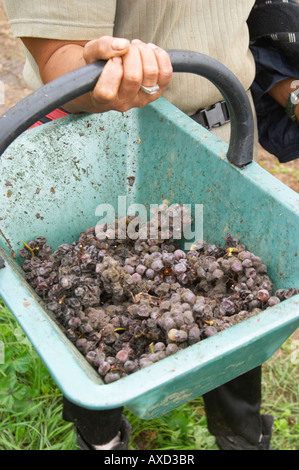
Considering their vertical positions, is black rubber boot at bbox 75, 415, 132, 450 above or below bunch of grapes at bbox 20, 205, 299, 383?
below

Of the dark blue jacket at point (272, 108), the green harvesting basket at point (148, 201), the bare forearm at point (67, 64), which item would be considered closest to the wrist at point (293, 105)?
the dark blue jacket at point (272, 108)

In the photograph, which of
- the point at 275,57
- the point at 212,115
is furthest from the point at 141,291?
Result: the point at 275,57

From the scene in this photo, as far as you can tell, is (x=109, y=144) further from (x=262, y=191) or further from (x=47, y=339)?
(x=47, y=339)

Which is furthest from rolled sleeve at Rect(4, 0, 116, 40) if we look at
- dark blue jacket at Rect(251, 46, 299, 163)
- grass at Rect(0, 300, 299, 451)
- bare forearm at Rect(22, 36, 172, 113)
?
grass at Rect(0, 300, 299, 451)

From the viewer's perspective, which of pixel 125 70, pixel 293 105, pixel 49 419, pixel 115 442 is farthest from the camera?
pixel 49 419

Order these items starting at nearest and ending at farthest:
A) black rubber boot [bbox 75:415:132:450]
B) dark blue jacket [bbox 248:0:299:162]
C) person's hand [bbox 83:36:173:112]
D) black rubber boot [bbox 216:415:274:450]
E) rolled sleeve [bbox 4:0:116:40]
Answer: person's hand [bbox 83:36:173:112] < rolled sleeve [bbox 4:0:116:40] < black rubber boot [bbox 75:415:132:450] < dark blue jacket [bbox 248:0:299:162] < black rubber boot [bbox 216:415:274:450]

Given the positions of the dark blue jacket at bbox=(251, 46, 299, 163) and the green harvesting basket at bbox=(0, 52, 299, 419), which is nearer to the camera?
the green harvesting basket at bbox=(0, 52, 299, 419)

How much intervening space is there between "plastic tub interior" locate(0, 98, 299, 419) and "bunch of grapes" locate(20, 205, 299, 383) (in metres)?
0.05

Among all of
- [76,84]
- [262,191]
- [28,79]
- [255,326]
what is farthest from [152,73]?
[28,79]

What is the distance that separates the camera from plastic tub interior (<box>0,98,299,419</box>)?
0.84 meters

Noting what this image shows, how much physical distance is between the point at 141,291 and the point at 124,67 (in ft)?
1.74

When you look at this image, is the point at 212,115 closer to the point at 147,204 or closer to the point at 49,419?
the point at 147,204

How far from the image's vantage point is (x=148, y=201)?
1.52 metres

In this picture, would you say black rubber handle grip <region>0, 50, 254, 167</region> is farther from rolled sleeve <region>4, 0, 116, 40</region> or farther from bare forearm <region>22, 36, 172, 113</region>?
rolled sleeve <region>4, 0, 116, 40</region>
